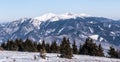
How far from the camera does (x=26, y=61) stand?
34281 mm

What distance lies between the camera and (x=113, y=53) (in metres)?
83.1

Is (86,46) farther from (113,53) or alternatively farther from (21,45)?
(21,45)

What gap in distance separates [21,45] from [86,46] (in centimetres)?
1918

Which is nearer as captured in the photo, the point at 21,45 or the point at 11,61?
the point at 11,61

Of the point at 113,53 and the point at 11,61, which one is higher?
the point at 11,61

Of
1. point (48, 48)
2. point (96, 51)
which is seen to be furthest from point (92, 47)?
point (48, 48)

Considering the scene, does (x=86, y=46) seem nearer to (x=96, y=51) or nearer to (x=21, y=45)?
(x=96, y=51)

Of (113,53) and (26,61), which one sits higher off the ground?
(26,61)

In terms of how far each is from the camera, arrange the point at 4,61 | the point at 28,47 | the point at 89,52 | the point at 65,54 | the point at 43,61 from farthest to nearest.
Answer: the point at 28,47
the point at 89,52
the point at 65,54
the point at 43,61
the point at 4,61

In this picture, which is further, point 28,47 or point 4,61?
point 28,47

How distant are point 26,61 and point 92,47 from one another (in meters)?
46.4

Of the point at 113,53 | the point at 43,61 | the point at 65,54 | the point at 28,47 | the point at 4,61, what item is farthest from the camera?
Answer: the point at 28,47

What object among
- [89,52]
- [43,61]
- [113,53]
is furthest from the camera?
[113,53]

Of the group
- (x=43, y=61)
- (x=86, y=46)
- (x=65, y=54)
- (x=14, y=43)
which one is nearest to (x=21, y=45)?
(x=14, y=43)
